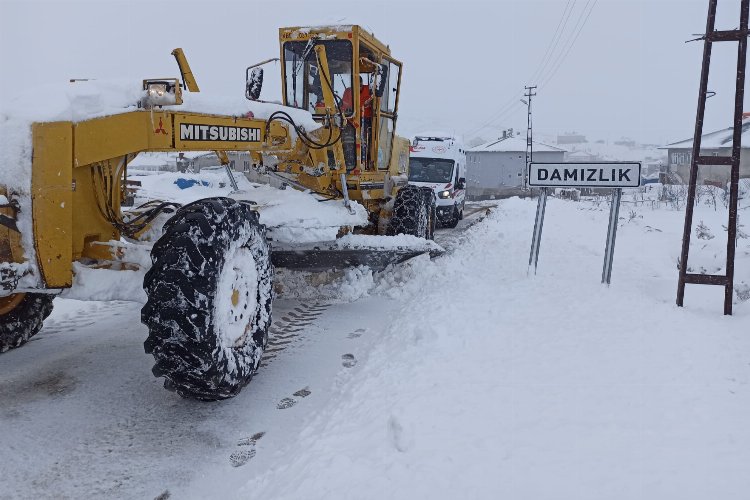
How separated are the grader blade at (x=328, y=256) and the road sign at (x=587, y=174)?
79.2 inches

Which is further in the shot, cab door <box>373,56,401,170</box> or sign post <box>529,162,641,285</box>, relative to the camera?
cab door <box>373,56,401,170</box>

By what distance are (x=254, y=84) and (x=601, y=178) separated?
3962 mm

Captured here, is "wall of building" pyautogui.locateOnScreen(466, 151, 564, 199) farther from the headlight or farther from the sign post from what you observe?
the headlight

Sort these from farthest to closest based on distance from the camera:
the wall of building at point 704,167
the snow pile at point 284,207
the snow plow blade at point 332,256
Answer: the wall of building at point 704,167 → the snow plow blade at point 332,256 → the snow pile at point 284,207

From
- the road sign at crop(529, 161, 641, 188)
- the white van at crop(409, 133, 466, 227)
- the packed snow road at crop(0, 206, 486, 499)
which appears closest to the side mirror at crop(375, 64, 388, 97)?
the road sign at crop(529, 161, 641, 188)

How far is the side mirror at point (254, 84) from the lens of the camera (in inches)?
243

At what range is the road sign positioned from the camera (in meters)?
6.70

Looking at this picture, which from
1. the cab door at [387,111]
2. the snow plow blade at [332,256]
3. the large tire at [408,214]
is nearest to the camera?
the snow plow blade at [332,256]

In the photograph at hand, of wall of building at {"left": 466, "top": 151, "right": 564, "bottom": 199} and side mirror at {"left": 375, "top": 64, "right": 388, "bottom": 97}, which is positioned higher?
wall of building at {"left": 466, "top": 151, "right": 564, "bottom": 199}

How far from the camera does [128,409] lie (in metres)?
3.77

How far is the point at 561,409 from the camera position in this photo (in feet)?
11.0

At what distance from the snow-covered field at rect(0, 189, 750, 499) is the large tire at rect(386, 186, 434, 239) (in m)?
2.10

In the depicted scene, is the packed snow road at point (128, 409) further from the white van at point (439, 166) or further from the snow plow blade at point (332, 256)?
the white van at point (439, 166)

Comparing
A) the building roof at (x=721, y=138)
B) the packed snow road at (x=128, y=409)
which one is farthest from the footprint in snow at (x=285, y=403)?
the building roof at (x=721, y=138)
